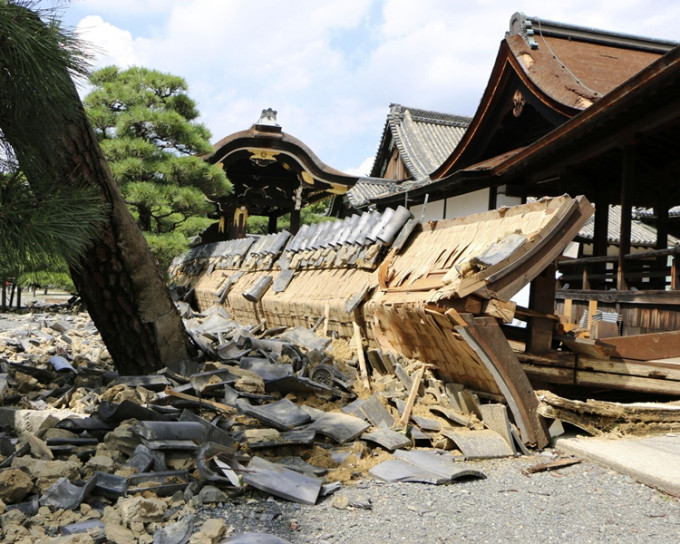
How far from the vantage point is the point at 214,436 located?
3143 mm

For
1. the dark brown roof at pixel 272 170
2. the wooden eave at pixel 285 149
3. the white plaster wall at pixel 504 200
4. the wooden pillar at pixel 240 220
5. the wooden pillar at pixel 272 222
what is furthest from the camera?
the wooden pillar at pixel 272 222

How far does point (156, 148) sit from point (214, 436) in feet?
31.7

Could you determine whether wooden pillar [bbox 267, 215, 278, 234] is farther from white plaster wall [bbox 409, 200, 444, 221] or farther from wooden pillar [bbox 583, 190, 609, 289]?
wooden pillar [bbox 583, 190, 609, 289]

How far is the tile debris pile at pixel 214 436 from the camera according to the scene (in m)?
2.45

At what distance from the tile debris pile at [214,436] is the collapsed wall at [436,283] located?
211mm

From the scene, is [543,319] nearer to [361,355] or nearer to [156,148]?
[361,355]

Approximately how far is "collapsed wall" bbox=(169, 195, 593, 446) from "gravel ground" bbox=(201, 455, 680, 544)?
27.4 inches

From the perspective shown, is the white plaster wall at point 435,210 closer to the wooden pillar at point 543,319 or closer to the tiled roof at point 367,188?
the tiled roof at point 367,188

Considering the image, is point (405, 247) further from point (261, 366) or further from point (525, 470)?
point (525, 470)

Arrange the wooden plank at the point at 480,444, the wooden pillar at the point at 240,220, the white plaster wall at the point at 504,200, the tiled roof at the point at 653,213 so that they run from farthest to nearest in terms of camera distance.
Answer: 1. the wooden pillar at the point at 240,220
2. the tiled roof at the point at 653,213
3. the white plaster wall at the point at 504,200
4. the wooden plank at the point at 480,444

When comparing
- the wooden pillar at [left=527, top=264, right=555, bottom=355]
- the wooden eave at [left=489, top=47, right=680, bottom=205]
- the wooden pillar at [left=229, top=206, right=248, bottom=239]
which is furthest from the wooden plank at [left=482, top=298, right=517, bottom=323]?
the wooden pillar at [left=229, top=206, right=248, bottom=239]

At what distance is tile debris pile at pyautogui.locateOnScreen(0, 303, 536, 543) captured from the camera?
245cm

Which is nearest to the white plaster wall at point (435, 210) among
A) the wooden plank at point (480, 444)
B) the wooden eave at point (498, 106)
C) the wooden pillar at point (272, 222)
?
the wooden eave at point (498, 106)

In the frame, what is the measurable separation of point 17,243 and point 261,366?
2279 millimetres
